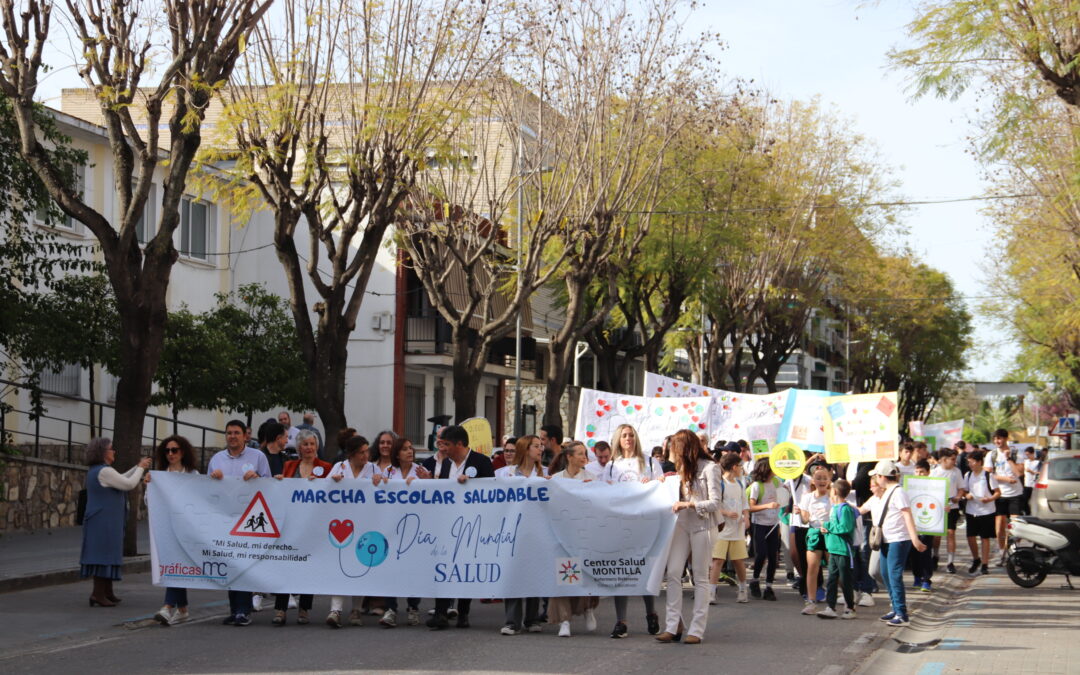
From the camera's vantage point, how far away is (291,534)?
11.7 meters

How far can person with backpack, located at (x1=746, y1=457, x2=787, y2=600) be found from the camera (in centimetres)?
1523

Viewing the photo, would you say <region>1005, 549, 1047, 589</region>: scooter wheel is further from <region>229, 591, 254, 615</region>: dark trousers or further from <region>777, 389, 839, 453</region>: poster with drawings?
<region>229, 591, 254, 615</region>: dark trousers

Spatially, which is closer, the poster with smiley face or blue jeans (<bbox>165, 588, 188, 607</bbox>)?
blue jeans (<bbox>165, 588, 188, 607</bbox>)

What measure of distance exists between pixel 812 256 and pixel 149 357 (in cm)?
3031

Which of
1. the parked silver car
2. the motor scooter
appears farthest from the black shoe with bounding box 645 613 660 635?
the parked silver car

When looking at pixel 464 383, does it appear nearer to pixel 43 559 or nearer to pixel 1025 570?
pixel 43 559

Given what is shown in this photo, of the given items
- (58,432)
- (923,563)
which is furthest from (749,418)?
(58,432)

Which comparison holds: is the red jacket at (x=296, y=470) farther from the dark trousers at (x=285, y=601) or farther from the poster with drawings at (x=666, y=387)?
the poster with drawings at (x=666, y=387)

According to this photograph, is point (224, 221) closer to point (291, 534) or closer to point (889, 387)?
point (291, 534)

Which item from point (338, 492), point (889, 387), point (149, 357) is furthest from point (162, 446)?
point (889, 387)

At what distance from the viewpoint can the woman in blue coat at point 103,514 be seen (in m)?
12.4

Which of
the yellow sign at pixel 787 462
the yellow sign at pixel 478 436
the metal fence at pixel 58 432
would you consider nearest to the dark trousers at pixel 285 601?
the yellow sign at pixel 478 436

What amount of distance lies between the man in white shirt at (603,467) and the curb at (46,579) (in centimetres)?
567

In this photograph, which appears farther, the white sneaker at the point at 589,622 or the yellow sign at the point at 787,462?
the yellow sign at the point at 787,462
